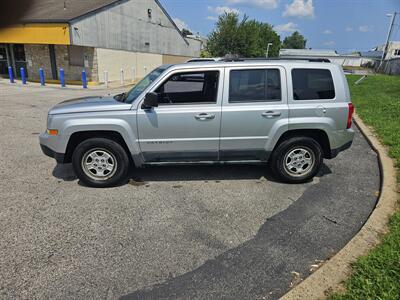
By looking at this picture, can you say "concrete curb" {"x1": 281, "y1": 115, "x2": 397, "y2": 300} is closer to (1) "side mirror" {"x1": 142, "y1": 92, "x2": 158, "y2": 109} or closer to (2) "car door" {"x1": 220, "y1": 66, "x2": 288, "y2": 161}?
(2) "car door" {"x1": 220, "y1": 66, "x2": 288, "y2": 161}

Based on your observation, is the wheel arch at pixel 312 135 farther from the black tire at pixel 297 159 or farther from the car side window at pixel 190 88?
the car side window at pixel 190 88

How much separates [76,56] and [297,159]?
64.9 ft

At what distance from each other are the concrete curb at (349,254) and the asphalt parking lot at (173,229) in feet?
0.48

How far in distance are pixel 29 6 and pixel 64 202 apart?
23.9m

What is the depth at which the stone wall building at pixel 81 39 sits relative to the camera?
18484 mm

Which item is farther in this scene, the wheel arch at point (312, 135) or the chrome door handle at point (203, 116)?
the wheel arch at point (312, 135)

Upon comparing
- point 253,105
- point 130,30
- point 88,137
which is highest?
point 130,30

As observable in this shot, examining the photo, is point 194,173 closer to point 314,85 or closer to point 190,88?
point 190,88

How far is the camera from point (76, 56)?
20.2 metres

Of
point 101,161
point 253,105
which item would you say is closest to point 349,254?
point 253,105

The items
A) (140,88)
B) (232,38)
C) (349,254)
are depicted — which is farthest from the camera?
(232,38)

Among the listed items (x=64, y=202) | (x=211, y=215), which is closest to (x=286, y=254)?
(x=211, y=215)

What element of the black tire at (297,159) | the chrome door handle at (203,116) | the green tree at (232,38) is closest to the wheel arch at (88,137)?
the chrome door handle at (203,116)

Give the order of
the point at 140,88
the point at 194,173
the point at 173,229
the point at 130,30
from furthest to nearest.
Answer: the point at 130,30 < the point at 194,173 < the point at 140,88 < the point at 173,229
